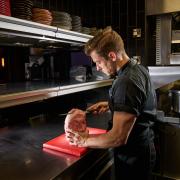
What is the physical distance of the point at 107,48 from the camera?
1.18m

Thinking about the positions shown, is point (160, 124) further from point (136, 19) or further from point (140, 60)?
point (136, 19)

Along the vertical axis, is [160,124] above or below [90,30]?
below

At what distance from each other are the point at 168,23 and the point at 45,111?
1.52 m

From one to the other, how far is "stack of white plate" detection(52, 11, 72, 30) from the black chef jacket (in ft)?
1.97

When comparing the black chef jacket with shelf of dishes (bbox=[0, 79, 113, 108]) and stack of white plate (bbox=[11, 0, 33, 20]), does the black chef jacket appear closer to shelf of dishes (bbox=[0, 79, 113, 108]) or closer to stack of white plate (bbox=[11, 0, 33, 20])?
shelf of dishes (bbox=[0, 79, 113, 108])

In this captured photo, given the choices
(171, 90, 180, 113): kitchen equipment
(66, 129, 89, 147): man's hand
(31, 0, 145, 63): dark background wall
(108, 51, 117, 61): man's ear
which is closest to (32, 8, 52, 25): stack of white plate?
(108, 51, 117, 61): man's ear

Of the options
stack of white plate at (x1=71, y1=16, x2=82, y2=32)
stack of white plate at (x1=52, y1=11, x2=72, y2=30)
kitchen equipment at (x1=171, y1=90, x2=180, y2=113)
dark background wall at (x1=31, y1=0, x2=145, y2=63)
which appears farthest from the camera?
dark background wall at (x1=31, y1=0, x2=145, y2=63)

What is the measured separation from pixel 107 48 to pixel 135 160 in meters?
0.61

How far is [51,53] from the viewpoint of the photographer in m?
2.22

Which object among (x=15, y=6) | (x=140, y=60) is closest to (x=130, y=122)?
(x=15, y=6)

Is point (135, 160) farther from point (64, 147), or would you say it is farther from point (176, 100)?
point (176, 100)

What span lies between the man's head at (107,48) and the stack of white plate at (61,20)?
1.42ft

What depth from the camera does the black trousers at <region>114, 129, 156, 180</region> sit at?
4.09 ft

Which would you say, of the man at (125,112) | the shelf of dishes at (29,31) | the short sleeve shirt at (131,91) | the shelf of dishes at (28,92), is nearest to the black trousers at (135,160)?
the man at (125,112)
